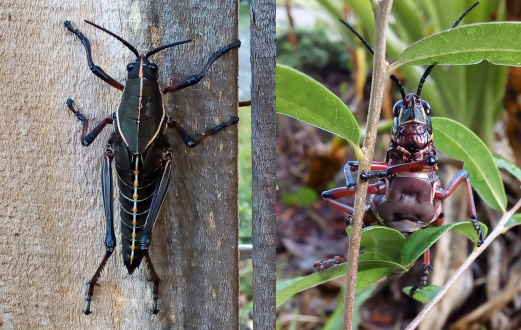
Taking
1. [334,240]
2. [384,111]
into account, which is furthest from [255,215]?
[334,240]

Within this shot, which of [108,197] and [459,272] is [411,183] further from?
[108,197]

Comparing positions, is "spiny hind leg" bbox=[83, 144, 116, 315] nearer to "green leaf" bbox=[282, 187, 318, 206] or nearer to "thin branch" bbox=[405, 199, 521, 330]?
"thin branch" bbox=[405, 199, 521, 330]

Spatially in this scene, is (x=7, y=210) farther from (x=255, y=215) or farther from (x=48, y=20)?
(x=255, y=215)

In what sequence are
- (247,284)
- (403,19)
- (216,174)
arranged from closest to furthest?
(216,174) → (403,19) → (247,284)

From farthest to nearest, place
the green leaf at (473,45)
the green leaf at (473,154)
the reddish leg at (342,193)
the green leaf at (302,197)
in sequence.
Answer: the green leaf at (302,197) < the green leaf at (473,154) < the reddish leg at (342,193) < the green leaf at (473,45)

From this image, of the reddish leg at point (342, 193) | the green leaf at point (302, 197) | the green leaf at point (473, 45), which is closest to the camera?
the green leaf at point (473, 45)

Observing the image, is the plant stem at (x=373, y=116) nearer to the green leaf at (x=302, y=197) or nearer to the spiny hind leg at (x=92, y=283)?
the spiny hind leg at (x=92, y=283)

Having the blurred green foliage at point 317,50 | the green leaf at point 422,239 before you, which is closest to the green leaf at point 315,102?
the green leaf at point 422,239
